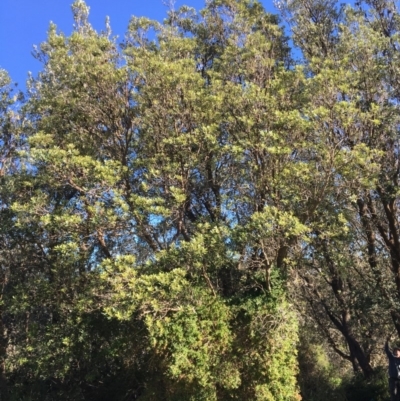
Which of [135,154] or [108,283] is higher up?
[135,154]

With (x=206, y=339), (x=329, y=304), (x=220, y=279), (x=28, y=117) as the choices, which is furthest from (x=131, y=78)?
(x=329, y=304)

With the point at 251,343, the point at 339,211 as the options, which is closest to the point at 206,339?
the point at 251,343

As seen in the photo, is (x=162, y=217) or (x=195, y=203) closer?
(x=162, y=217)

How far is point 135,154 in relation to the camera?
11758mm

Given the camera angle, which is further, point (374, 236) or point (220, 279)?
point (374, 236)

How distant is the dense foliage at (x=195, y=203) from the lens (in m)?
9.79

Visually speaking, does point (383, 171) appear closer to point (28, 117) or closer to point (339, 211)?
point (339, 211)

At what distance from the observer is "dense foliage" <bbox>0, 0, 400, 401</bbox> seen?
32.1ft

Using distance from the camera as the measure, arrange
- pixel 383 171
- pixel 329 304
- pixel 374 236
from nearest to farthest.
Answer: pixel 383 171, pixel 374 236, pixel 329 304

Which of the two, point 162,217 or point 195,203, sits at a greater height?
point 195,203

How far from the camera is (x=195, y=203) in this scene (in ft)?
40.0

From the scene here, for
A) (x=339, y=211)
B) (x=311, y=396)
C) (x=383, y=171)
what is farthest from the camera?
(x=311, y=396)

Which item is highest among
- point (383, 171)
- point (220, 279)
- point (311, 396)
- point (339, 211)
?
point (383, 171)

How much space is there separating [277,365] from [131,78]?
292 inches
